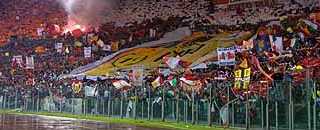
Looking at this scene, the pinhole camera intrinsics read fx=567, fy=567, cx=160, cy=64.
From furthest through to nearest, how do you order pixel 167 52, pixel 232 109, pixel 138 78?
1. pixel 167 52
2. pixel 138 78
3. pixel 232 109

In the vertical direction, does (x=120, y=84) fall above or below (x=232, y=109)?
above

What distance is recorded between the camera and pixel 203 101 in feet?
78.7

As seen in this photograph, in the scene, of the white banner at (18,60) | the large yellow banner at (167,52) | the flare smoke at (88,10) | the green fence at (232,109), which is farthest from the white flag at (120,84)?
the white banner at (18,60)

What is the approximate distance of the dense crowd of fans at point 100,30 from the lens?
35.3m

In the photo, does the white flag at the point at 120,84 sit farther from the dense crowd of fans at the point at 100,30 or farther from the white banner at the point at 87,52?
the white banner at the point at 87,52

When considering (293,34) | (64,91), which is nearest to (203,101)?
(293,34)

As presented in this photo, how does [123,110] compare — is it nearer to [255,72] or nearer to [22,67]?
[255,72]

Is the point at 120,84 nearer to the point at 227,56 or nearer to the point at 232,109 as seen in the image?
the point at 227,56

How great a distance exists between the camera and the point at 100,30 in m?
45.2

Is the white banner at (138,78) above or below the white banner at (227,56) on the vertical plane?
below

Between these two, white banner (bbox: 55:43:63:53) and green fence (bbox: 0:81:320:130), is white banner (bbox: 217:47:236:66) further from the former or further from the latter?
white banner (bbox: 55:43:63:53)

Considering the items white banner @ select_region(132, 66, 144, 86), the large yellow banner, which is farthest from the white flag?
the large yellow banner

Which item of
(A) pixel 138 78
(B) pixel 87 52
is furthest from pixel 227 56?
(B) pixel 87 52

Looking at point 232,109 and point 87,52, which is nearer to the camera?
point 232,109
